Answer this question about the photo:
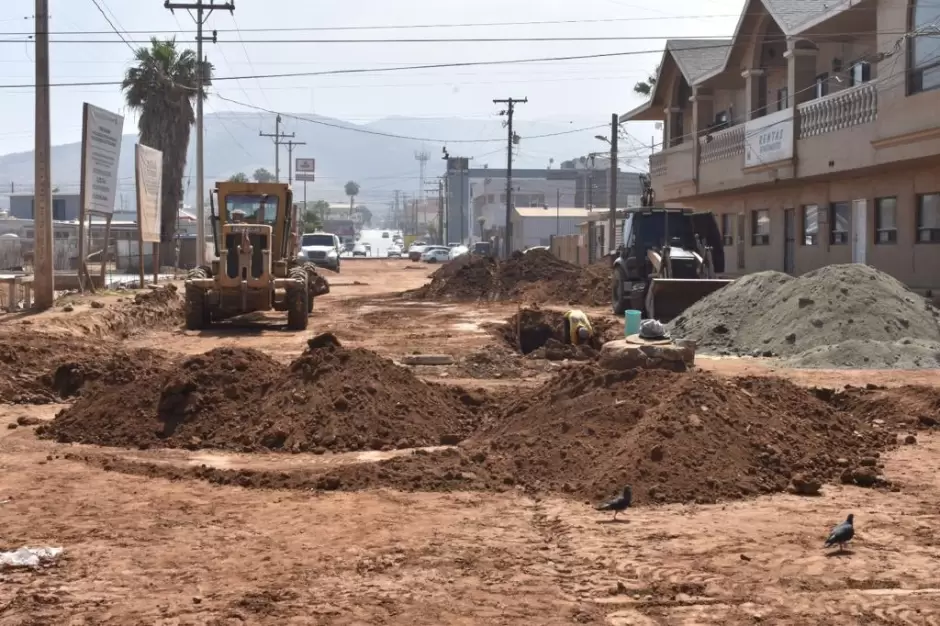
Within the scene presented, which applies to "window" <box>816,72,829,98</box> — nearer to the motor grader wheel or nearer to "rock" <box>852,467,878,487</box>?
the motor grader wheel

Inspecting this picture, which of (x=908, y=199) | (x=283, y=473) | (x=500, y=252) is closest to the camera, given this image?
(x=283, y=473)

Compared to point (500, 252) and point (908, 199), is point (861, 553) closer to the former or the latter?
point (908, 199)

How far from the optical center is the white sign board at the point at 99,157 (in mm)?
27547

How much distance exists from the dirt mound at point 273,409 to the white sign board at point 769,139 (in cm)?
1929

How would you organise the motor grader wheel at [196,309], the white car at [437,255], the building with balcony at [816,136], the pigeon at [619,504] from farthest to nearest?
the white car at [437,255] → the motor grader wheel at [196,309] → the building with balcony at [816,136] → the pigeon at [619,504]

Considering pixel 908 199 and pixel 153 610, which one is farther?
pixel 908 199

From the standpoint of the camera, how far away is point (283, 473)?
1006 cm

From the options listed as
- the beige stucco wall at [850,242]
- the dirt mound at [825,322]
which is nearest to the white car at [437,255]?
the beige stucco wall at [850,242]

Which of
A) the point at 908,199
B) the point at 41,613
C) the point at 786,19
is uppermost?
the point at 786,19

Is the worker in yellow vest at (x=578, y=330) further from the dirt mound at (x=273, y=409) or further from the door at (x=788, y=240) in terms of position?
the door at (x=788, y=240)

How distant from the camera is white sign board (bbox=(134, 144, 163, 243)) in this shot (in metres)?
31.4

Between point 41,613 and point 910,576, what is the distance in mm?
5062

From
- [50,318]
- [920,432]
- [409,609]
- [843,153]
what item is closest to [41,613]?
[409,609]

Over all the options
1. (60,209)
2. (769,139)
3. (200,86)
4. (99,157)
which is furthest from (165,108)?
(60,209)
